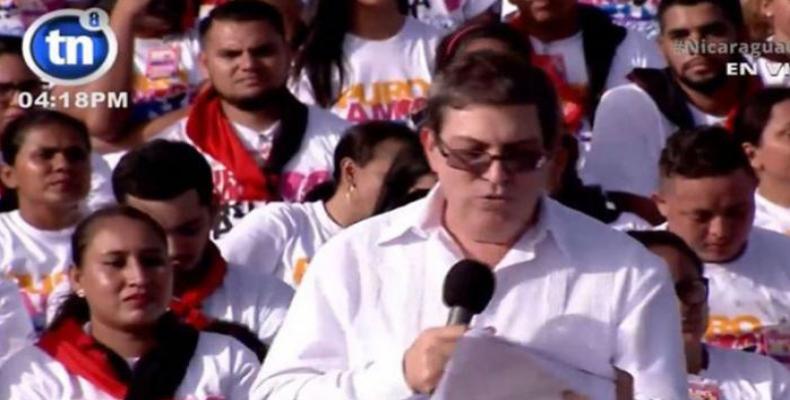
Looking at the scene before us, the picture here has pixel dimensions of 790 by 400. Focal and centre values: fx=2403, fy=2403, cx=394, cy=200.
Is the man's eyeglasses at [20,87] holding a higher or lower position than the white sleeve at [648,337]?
lower

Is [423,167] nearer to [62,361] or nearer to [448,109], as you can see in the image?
[62,361]

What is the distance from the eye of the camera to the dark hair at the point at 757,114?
25.0 ft

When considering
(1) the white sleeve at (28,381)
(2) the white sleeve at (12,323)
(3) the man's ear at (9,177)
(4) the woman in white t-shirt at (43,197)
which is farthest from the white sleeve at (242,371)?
(3) the man's ear at (9,177)

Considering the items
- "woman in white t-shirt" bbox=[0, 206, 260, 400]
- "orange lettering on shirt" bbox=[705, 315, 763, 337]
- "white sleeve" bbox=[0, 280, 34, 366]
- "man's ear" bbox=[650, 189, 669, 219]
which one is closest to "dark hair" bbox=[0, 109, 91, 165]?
"white sleeve" bbox=[0, 280, 34, 366]

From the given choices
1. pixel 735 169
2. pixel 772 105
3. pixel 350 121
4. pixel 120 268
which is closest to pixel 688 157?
pixel 735 169

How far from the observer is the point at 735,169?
6969mm

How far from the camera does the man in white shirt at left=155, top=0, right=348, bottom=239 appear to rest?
7.55 meters

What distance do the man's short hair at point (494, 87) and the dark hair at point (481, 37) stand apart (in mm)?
3093

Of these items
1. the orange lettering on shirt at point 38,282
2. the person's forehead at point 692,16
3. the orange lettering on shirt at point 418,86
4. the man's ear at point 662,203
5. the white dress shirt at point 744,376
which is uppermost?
the person's forehead at point 692,16

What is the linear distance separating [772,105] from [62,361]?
2.69 m

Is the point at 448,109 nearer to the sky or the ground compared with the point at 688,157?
nearer to the sky

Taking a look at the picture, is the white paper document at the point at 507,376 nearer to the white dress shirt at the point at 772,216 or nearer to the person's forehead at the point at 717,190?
the person's forehead at the point at 717,190
